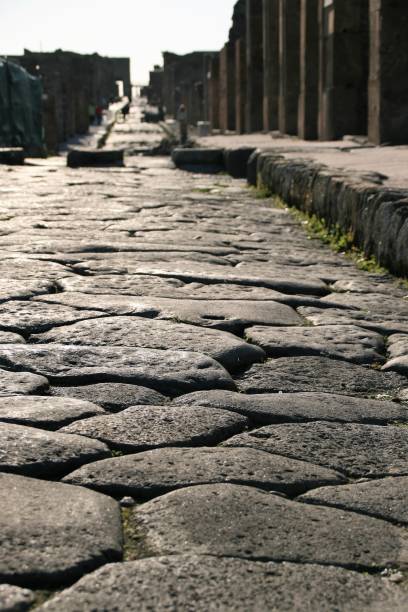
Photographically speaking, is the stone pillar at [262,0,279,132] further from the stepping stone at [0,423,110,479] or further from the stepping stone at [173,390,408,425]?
the stepping stone at [0,423,110,479]

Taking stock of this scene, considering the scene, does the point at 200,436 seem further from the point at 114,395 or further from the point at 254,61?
the point at 254,61

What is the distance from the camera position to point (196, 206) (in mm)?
8406

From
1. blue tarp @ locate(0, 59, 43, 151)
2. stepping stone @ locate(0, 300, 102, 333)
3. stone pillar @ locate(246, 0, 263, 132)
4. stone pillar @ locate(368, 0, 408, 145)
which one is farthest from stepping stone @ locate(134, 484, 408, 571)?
stone pillar @ locate(246, 0, 263, 132)

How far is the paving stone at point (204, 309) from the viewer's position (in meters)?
3.75

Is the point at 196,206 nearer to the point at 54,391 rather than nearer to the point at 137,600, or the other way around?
the point at 54,391

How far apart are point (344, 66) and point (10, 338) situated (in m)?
10.9

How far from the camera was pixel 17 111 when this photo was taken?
20656 millimetres

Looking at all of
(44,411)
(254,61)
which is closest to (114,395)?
(44,411)

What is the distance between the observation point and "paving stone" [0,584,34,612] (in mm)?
1544

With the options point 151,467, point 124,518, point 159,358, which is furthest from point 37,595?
point 159,358

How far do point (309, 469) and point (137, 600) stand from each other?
743 mm

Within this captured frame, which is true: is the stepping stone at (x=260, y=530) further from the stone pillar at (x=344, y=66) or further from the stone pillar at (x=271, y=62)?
the stone pillar at (x=271, y=62)

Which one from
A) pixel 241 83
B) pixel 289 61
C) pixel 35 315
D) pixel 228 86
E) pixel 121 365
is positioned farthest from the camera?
pixel 228 86

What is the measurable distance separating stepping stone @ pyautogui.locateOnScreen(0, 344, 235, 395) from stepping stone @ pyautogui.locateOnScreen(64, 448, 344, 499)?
0.59 m
